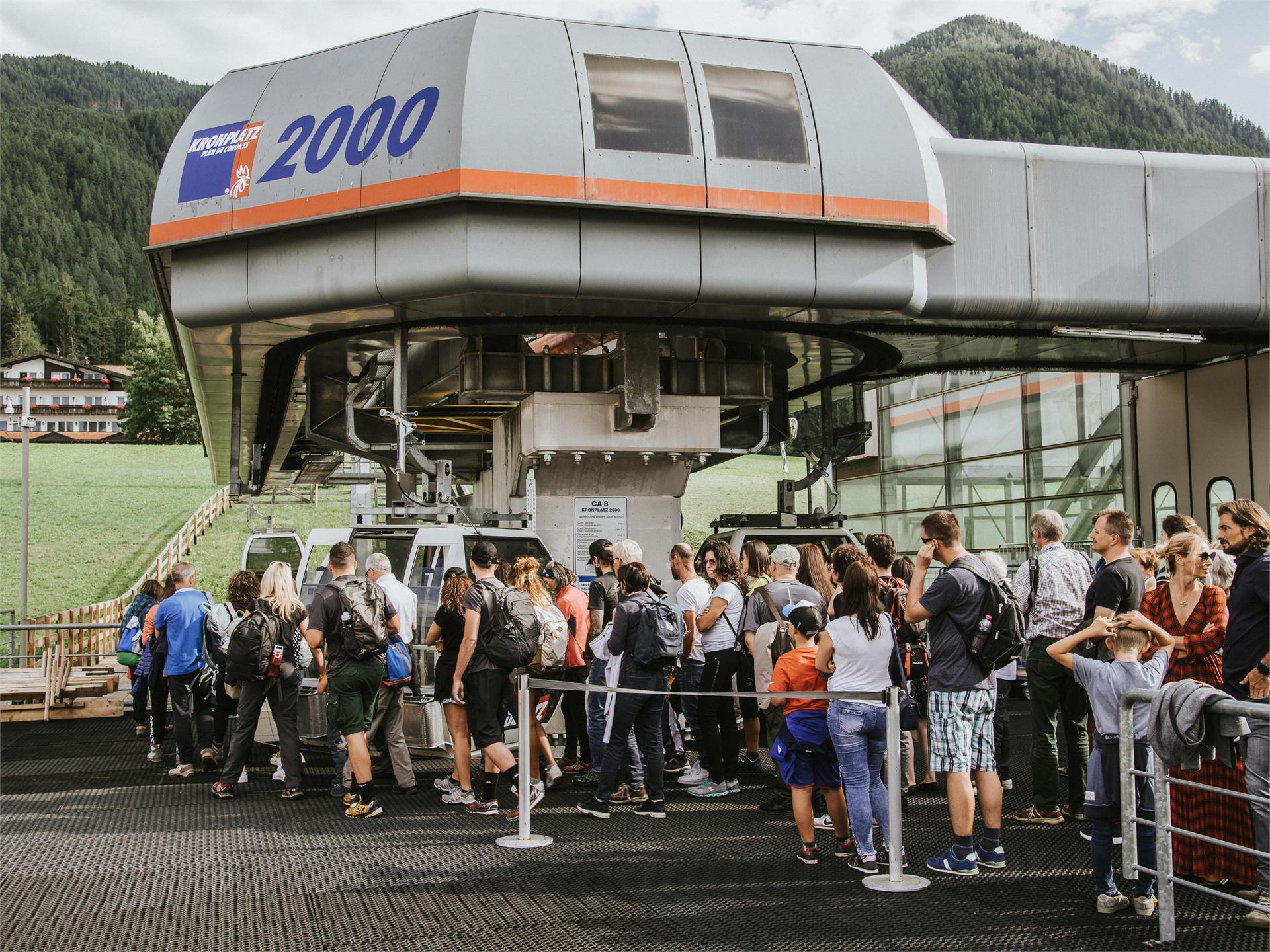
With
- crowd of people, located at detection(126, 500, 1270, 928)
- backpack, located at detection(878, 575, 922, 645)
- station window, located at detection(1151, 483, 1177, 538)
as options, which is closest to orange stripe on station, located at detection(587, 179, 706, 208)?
crowd of people, located at detection(126, 500, 1270, 928)

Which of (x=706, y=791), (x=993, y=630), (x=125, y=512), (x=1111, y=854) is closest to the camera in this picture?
(x=1111, y=854)

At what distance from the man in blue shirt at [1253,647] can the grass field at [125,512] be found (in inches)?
1180

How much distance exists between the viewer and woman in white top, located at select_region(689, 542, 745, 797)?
9.04m

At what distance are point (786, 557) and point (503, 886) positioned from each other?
3.29 meters

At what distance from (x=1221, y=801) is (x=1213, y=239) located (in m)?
10.0

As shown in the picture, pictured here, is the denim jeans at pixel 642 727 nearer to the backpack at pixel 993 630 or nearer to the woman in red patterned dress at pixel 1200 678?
the backpack at pixel 993 630

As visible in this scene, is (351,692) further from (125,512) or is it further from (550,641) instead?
(125,512)

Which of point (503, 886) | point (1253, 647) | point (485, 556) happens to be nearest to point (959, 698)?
point (1253, 647)

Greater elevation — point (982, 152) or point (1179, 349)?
point (982, 152)

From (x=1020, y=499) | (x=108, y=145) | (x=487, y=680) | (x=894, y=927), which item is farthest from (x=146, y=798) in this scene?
(x=108, y=145)

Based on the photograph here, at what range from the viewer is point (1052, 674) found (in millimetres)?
7832

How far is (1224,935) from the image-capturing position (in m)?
5.30

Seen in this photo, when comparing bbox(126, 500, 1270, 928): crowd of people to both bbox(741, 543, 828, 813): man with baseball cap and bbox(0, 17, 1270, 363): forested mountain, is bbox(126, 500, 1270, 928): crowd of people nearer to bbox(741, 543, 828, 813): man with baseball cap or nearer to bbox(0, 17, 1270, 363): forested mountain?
bbox(741, 543, 828, 813): man with baseball cap

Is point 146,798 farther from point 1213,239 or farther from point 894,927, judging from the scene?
point 1213,239
